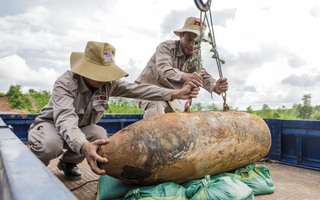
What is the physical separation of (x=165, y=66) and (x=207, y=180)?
154 cm

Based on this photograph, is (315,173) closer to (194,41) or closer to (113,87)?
(194,41)

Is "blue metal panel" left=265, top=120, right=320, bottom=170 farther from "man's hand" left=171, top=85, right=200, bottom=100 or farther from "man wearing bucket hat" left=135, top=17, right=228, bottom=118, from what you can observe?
"man's hand" left=171, top=85, right=200, bottom=100

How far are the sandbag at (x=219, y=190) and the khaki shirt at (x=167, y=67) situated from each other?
141 cm

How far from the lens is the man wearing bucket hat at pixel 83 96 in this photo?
2.26 m

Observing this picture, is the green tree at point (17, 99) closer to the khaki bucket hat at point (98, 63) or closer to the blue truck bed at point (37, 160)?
the blue truck bed at point (37, 160)

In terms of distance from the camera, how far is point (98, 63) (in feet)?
8.04

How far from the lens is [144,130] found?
2.14 meters

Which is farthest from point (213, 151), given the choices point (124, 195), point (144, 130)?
point (124, 195)

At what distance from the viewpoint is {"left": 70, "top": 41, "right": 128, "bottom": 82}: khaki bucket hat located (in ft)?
7.73

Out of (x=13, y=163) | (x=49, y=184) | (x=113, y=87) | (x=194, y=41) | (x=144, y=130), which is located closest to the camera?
(x=49, y=184)

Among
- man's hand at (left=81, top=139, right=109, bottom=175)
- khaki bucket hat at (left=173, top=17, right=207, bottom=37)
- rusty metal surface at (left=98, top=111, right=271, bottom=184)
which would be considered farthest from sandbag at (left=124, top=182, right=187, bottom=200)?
khaki bucket hat at (left=173, top=17, right=207, bottom=37)

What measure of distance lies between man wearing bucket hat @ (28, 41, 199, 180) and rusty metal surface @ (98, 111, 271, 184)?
0.20 meters

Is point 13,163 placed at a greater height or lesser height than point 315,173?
greater

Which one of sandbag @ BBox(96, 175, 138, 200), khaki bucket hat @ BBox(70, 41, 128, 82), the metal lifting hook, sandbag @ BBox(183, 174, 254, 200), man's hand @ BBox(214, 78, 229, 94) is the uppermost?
the metal lifting hook
